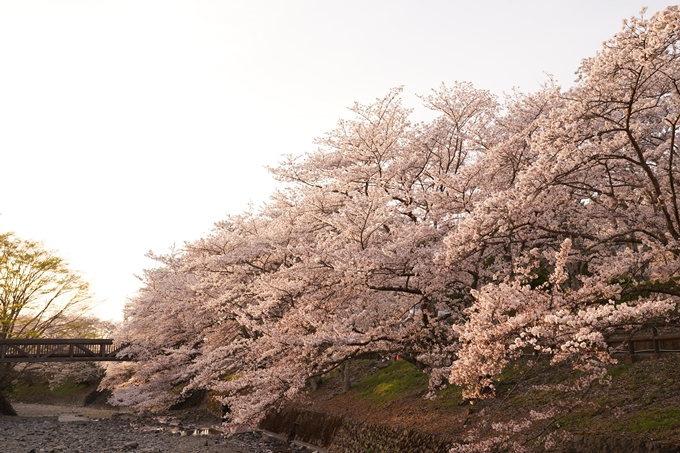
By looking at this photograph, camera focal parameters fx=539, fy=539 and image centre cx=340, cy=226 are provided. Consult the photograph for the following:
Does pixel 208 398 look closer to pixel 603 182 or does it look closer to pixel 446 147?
pixel 446 147

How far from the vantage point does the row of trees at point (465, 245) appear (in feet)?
26.2

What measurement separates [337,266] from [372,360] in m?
14.0

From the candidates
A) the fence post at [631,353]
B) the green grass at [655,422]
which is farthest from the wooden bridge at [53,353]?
the green grass at [655,422]

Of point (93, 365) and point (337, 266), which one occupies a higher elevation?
point (337, 266)

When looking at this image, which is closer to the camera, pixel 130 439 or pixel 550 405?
pixel 550 405

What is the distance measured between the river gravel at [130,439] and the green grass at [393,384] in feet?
9.47

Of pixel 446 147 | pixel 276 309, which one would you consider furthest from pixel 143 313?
pixel 446 147

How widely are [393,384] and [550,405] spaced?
25.9 feet

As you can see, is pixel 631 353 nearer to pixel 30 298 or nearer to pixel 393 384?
pixel 393 384

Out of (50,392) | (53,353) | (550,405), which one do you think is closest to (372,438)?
(550,405)

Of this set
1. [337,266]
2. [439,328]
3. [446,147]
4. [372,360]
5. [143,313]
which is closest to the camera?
[337,266]

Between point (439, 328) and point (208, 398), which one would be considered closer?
point (439, 328)

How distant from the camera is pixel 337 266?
37.6 ft

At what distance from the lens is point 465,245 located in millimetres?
9781
